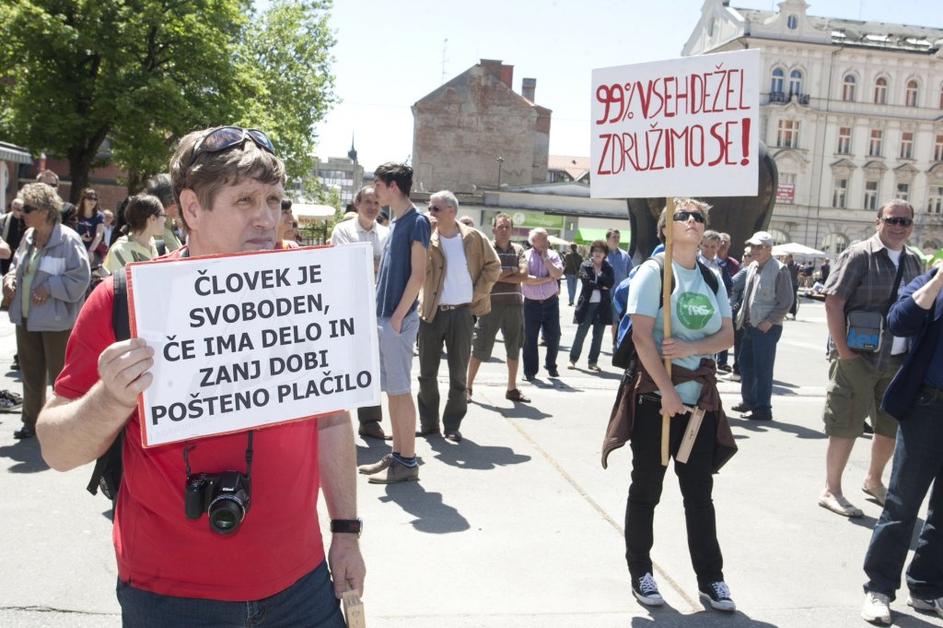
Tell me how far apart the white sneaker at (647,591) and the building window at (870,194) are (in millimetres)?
65457

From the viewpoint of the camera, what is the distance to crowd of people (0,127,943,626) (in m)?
1.88

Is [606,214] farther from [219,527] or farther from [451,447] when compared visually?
[219,527]

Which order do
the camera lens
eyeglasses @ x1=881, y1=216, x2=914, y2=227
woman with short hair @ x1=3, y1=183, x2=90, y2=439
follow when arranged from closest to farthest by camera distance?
the camera lens
eyeglasses @ x1=881, y1=216, x2=914, y2=227
woman with short hair @ x1=3, y1=183, x2=90, y2=439

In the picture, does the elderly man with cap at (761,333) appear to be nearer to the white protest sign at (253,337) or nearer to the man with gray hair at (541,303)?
the man with gray hair at (541,303)

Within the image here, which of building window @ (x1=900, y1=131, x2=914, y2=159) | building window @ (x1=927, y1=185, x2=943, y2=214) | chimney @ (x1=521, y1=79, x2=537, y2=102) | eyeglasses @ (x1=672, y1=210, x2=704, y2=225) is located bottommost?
eyeglasses @ (x1=672, y1=210, x2=704, y2=225)

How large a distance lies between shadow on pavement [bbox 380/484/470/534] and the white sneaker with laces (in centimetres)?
147

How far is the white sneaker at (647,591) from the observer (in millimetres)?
3898

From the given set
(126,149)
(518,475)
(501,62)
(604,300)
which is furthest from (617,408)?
(501,62)

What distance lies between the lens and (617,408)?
403cm

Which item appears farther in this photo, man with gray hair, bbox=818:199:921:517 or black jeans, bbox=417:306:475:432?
black jeans, bbox=417:306:475:432

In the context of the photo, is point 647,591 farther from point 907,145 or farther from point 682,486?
point 907,145

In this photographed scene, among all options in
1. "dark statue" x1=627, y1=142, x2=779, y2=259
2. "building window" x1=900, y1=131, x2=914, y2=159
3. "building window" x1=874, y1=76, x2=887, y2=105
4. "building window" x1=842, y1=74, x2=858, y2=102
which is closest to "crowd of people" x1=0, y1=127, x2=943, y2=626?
"dark statue" x1=627, y1=142, x2=779, y2=259

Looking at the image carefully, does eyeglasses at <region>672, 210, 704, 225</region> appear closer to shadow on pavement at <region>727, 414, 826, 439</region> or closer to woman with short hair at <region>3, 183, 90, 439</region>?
woman with short hair at <region>3, 183, 90, 439</region>

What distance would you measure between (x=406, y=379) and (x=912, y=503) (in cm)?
305
